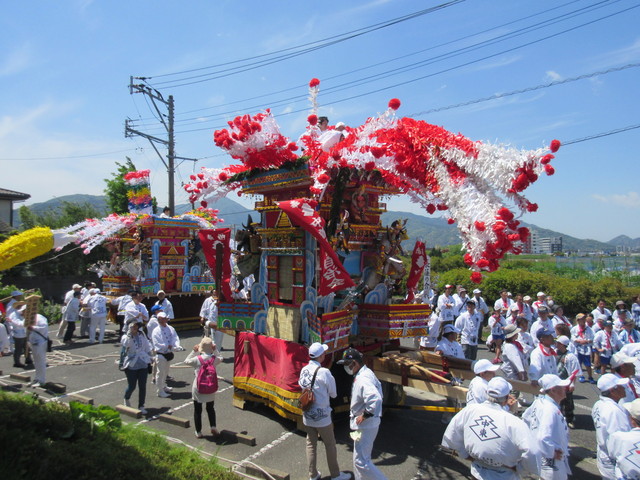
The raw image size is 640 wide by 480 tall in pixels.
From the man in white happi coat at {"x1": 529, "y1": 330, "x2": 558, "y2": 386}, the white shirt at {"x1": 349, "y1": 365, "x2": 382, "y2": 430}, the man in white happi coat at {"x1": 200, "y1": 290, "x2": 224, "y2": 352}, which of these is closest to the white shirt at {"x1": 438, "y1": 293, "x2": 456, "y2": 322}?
the man in white happi coat at {"x1": 529, "y1": 330, "x2": 558, "y2": 386}

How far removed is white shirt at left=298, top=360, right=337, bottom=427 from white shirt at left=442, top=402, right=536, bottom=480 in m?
1.86

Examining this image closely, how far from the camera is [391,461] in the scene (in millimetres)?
5828

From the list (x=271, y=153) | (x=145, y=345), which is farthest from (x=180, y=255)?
(x=271, y=153)

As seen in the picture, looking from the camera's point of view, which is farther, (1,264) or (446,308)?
(446,308)

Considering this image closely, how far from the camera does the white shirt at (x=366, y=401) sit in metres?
4.86

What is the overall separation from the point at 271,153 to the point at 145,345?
12.2 feet

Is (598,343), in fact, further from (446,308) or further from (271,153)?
(271,153)

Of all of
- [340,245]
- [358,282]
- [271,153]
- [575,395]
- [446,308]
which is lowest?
[575,395]

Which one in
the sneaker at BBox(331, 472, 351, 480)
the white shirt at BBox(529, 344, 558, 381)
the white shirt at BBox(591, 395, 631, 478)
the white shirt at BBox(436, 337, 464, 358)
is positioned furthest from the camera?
the white shirt at BBox(436, 337, 464, 358)

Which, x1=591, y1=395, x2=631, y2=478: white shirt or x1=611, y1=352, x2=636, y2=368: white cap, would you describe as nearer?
x1=591, y1=395, x2=631, y2=478: white shirt

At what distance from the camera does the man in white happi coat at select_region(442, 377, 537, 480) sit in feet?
11.9

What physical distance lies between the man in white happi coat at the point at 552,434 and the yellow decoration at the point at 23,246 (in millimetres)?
4772

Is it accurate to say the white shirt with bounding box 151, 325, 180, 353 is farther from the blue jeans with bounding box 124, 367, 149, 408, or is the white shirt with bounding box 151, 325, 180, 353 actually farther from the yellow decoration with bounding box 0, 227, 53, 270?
the yellow decoration with bounding box 0, 227, 53, 270

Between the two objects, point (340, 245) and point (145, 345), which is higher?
point (340, 245)
